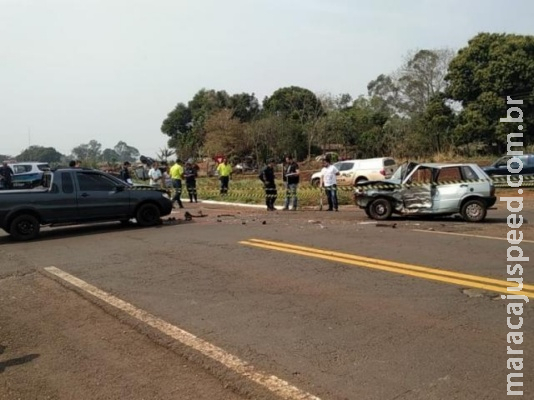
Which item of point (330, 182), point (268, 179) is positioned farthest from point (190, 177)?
point (330, 182)

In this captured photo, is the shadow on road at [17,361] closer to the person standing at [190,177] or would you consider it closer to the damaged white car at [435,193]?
the damaged white car at [435,193]

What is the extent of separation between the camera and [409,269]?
7996mm

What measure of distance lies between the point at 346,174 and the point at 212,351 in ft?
83.7

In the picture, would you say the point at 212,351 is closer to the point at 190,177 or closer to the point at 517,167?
the point at 190,177

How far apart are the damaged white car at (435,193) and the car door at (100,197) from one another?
666 centimetres

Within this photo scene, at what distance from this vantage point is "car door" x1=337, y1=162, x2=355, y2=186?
2968cm

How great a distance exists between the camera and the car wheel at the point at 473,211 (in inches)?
552

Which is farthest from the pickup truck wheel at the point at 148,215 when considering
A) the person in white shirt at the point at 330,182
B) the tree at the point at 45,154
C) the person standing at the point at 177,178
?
the tree at the point at 45,154

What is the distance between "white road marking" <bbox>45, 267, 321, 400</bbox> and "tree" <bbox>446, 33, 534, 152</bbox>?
1466 inches

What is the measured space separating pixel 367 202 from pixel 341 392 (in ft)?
38.0

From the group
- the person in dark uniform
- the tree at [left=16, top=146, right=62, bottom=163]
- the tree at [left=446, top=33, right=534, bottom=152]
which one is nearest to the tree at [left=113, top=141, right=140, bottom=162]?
the tree at [left=16, top=146, right=62, bottom=163]

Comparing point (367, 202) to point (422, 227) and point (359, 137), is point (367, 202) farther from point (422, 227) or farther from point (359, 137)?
point (359, 137)

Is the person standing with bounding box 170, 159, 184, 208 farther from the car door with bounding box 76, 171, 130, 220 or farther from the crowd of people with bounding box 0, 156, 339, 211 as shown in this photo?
the car door with bounding box 76, 171, 130, 220

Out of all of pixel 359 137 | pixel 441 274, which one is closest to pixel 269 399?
pixel 441 274
